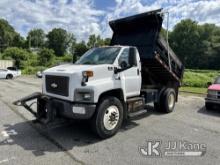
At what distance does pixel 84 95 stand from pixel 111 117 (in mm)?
957

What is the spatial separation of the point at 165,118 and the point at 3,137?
15.9 ft

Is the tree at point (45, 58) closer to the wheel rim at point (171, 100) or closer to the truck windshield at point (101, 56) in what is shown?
the wheel rim at point (171, 100)

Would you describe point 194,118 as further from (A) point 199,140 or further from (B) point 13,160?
(B) point 13,160

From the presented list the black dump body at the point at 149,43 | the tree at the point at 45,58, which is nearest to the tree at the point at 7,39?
the tree at the point at 45,58

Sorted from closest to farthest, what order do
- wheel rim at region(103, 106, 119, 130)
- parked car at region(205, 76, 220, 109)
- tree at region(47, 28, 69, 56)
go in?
1. wheel rim at region(103, 106, 119, 130)
2. parked car at region(205, 76, 220, 109)
3. tree at region(47, 28, 69, 56)

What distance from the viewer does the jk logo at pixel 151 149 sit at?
4.62 m

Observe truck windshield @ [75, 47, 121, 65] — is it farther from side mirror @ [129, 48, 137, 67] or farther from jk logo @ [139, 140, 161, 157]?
jk logo @ [139, 140, 161, 157]

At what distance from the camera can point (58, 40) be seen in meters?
88.8

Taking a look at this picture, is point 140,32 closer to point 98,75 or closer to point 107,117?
point 98,75

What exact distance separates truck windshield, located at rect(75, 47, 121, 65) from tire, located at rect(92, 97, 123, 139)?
1072mm

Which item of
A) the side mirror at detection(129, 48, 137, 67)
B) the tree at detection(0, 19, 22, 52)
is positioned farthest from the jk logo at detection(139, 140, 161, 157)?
the tree at detection(0, 19, 22, 52)

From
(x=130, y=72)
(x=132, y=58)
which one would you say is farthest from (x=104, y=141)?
(x=132, y=58)

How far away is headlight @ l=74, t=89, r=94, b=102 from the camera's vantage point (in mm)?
4934

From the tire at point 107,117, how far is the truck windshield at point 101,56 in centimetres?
107
